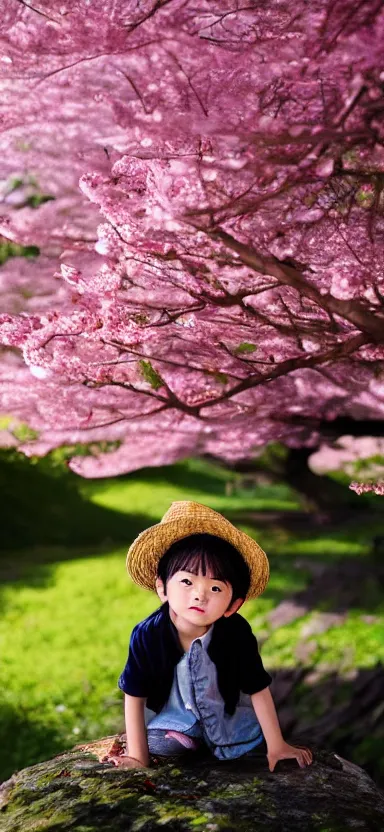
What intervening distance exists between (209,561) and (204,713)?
1.31ft

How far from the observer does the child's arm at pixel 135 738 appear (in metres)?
2.18

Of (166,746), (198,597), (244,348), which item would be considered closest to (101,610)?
(244,348)

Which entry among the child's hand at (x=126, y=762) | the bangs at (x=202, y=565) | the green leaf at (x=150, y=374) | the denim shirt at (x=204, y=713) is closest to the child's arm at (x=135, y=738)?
the child's hand at (x=126, y=762)

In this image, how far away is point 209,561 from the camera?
2285 mm

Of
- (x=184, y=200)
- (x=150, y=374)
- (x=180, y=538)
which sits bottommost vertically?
(x=180, y=538)

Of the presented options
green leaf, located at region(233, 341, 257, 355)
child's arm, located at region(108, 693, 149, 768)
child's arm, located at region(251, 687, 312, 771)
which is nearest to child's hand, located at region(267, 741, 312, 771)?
child's arm, located at region(251, 687, 312, 771)

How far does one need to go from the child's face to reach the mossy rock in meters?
0.38

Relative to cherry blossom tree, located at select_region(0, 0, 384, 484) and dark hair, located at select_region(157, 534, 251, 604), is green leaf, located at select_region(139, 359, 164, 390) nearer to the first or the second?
cherry blossom tree, located at select_region(0, 0, 384, 484)

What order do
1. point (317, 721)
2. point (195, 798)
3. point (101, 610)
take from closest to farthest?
1. point (195, 798)
2. point (317, 721)
3. point (101, 610)

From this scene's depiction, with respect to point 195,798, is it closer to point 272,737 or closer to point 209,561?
point 272,737

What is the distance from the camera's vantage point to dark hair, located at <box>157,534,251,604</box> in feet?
7.48

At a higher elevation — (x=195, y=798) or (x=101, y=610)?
(x=101, y=610)

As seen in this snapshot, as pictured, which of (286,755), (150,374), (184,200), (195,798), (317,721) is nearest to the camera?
(195,798)

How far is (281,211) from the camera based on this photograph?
8.88ft
